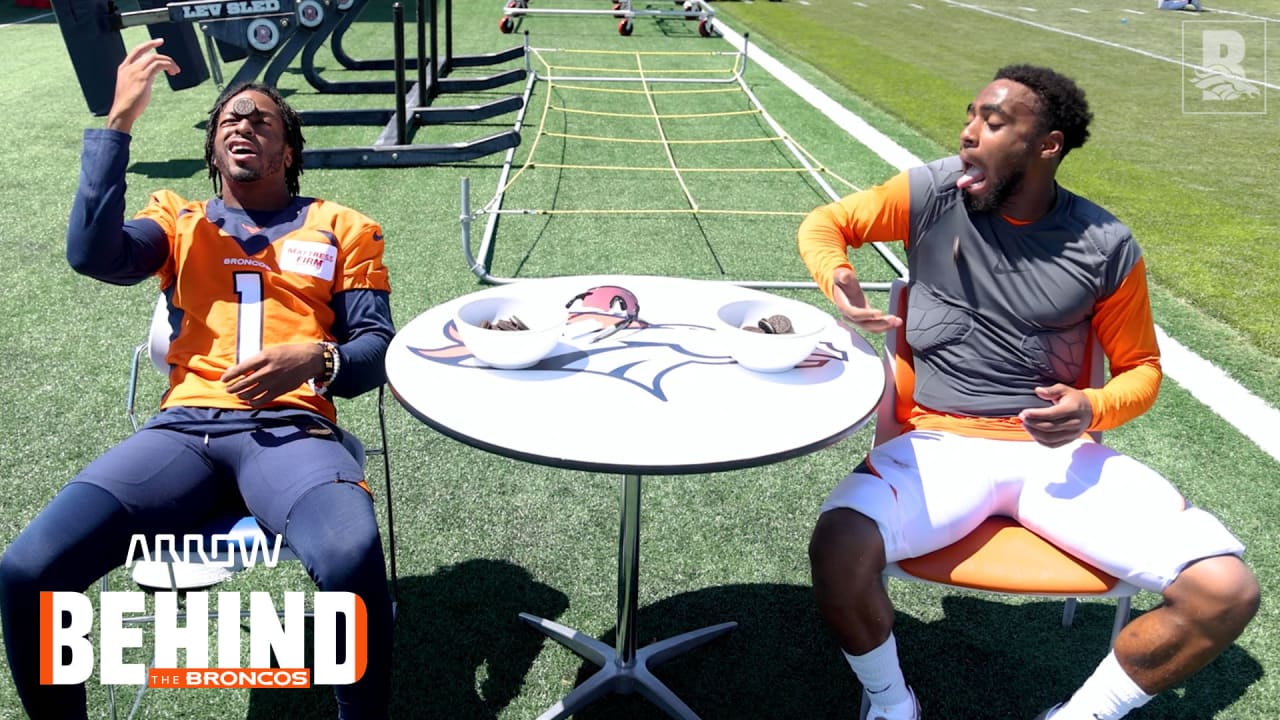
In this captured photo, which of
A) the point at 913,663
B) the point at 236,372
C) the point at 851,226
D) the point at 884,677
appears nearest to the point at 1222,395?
the point at 913,663

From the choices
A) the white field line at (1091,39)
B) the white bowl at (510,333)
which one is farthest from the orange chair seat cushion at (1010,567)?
the white field line at (1091,39)

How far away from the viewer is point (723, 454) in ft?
5.41

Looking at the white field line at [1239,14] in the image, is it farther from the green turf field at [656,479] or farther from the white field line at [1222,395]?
the white field line at [1222,395]

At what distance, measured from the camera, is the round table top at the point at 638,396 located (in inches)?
65.9

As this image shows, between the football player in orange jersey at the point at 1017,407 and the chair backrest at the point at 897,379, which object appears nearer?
the football player in orange jersey at the point at 1017,407

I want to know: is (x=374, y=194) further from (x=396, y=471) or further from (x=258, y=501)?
(x=258, y=501)

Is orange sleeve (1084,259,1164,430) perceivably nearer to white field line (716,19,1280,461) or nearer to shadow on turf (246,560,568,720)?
shadow on turf (246,560,568,720)

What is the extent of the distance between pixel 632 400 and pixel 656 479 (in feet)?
4.73

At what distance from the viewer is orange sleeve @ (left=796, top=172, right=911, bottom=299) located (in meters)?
2.35

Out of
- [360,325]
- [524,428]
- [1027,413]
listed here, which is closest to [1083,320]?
[1027,413]

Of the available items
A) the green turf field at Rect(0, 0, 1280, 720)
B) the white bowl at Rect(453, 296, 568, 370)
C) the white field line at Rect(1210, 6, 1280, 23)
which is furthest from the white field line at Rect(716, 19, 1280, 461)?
the white field line at Rect(1210, 6, 1280, 23)

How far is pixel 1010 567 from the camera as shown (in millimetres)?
1919

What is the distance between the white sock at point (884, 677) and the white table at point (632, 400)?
499mm

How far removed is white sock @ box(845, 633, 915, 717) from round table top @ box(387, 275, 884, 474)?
0.51 m
